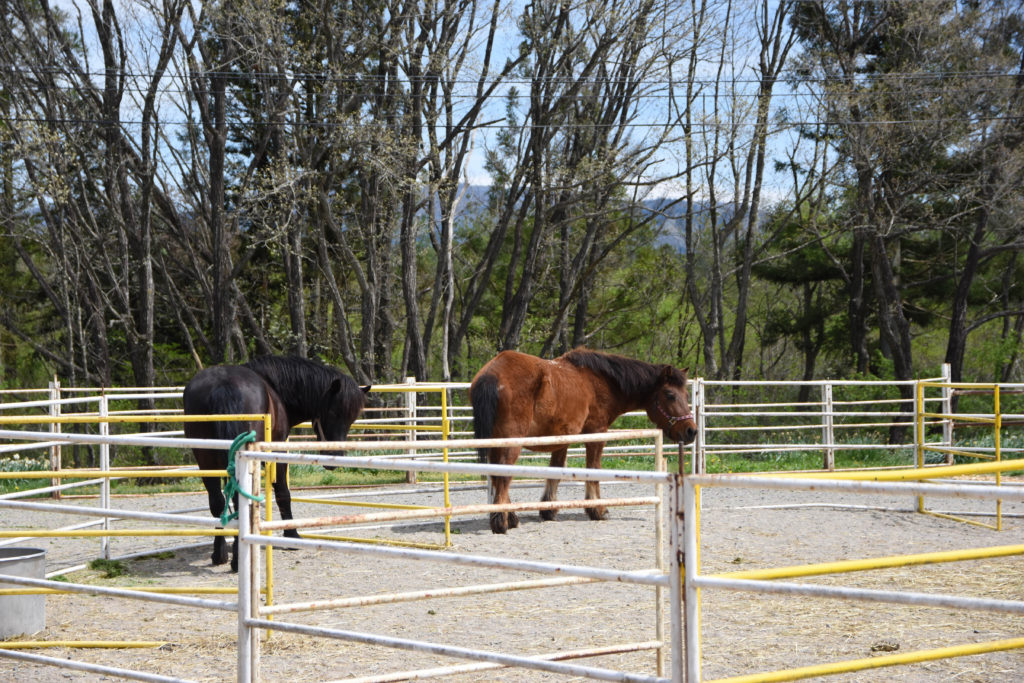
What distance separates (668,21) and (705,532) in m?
13.0

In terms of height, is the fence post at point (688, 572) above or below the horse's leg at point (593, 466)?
above

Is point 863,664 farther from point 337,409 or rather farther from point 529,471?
point 337,409

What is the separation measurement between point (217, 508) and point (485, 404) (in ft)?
7.66

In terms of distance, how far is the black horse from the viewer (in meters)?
6.70

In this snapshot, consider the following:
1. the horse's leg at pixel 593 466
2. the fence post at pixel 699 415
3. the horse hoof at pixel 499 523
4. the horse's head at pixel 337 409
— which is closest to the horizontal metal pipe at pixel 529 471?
the horse's head at pixel 337 409

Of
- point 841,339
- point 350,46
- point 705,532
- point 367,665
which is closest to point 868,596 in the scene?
point 367,665

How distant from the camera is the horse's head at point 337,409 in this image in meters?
7.34

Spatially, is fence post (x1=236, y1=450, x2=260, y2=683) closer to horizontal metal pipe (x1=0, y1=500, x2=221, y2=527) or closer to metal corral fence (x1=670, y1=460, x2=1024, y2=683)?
horizontal metal pipe (x1=0, y1=500, x2=221, y2=527)

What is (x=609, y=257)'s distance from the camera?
26.3m

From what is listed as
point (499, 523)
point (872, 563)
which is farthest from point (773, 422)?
point (872, 563)

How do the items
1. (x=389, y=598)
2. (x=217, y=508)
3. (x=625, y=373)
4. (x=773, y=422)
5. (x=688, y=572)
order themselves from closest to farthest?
1. (x=688, y=572)
2. (x=389, y=598)
3. (x=217, y=508)
4. (x=625, y=373)
5. (x=773, y=422)

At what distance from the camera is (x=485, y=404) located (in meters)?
7.84

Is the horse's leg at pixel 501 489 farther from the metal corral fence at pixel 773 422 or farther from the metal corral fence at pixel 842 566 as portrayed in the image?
the metal corral fence at pixel 842 566

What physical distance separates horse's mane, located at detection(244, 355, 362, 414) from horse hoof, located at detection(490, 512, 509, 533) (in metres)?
1.66
